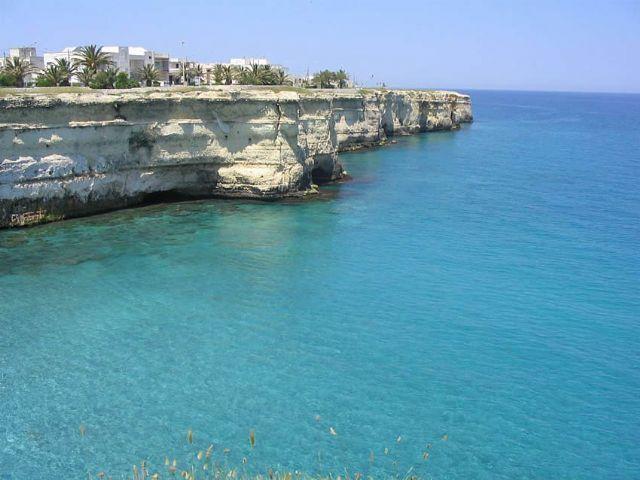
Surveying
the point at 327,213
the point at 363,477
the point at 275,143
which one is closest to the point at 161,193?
the point at 275,143

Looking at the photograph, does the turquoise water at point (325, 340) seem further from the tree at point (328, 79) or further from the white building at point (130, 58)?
the tree at point (328, 79)

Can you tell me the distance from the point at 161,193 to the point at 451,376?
83.4ft

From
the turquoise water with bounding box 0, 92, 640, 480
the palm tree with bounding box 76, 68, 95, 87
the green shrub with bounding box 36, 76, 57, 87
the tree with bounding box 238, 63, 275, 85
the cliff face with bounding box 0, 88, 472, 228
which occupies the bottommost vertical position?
the turquoise water with bounding box 0, 92, 640, 480

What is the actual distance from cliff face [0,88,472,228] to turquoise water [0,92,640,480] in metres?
1.50

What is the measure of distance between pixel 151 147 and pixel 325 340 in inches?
796

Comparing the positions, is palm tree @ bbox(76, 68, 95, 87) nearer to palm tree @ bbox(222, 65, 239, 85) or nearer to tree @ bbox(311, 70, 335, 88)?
palm tree @ bbox(222, 65, 239, 85)

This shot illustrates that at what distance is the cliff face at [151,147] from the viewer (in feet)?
102

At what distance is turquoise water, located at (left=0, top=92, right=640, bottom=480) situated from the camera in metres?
15.1

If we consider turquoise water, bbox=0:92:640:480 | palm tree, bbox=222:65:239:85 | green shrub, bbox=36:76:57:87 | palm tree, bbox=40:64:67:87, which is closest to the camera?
turquoise water, bbox=0:92:640:480

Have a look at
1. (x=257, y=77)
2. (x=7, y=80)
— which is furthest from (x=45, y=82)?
(x=257, y=77)

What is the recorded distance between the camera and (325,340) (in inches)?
805

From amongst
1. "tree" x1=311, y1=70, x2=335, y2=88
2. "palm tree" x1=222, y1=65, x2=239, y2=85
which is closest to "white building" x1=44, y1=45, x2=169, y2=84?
"palm tree" x1=222, y1=65, x2=239, y2=85

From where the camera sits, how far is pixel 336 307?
23219 millimetres

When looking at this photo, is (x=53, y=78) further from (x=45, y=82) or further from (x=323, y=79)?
(x=323, y=79)
